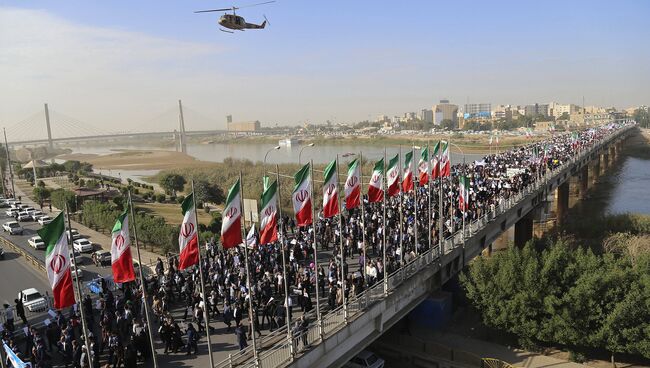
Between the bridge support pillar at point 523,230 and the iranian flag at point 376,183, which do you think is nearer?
the iranian flag at point 376,183

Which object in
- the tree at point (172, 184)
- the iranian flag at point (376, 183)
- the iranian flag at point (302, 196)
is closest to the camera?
the iranian flag at point (302, 196)

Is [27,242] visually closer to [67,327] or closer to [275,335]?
[67,327]

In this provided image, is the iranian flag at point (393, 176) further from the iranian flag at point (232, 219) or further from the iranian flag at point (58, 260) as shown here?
the iranian flag at point (58, 260)

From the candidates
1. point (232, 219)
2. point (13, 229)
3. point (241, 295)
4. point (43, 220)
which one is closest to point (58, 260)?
point (232, 219)

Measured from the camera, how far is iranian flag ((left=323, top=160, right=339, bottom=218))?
1645cm

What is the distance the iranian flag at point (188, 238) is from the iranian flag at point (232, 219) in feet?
2.70

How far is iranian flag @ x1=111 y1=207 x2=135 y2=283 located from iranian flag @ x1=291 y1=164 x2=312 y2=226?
5.45 metres

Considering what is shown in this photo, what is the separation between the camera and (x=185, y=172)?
3693 inches

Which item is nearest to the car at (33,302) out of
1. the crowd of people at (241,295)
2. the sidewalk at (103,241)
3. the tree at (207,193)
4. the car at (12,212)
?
the crowd of people at (241,295)

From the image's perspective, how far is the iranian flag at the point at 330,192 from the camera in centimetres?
1645

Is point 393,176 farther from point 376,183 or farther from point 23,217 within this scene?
point 23,217

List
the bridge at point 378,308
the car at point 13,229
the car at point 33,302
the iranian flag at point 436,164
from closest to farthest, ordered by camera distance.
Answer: the bridge at point 378,308 → the car at point 33,302 → the iranian flag at point 436,164 → the car at point 13,229

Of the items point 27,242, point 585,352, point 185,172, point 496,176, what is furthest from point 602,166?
point 27,242

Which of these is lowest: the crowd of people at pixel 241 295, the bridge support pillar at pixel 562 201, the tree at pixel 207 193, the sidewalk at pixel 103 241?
the bridge support pillar at pixel 562 201
